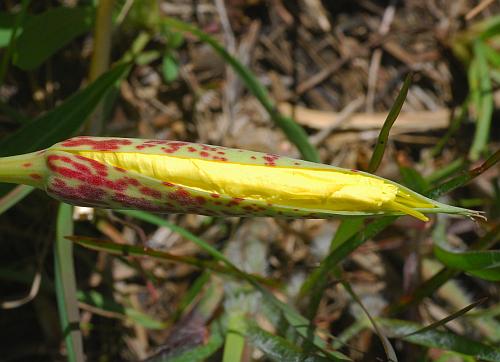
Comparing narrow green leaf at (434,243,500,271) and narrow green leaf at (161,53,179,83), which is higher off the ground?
narrow green leaf at (161,53,179,83)

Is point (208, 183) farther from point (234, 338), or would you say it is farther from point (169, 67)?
point (169, 67)

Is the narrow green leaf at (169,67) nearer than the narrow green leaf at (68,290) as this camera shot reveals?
No

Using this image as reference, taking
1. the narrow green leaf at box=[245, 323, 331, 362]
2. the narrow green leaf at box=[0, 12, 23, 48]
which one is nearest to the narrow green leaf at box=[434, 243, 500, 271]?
the narrow green leaf at box=[245, 323, 331, 362]

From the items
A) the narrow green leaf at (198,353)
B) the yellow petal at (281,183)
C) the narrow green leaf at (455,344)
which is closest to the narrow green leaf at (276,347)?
the narrow green leaf at (198,353)

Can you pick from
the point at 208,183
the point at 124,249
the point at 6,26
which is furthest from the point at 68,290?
the point at 6,26

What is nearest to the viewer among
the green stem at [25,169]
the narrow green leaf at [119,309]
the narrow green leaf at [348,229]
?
the green stem at [25,169]

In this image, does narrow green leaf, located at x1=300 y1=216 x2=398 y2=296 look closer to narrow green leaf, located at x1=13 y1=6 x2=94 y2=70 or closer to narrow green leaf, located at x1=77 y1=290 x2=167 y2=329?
narrow green leaf, located at x1=77 y1=290 x2=167 y2=329

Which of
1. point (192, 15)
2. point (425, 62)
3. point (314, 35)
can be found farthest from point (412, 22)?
point (192, 15)

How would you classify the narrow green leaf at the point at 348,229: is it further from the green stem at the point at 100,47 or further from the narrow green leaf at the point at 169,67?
the narrow green leaf at the point at 169,67

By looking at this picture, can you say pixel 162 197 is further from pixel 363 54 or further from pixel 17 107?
pixel 363 54
